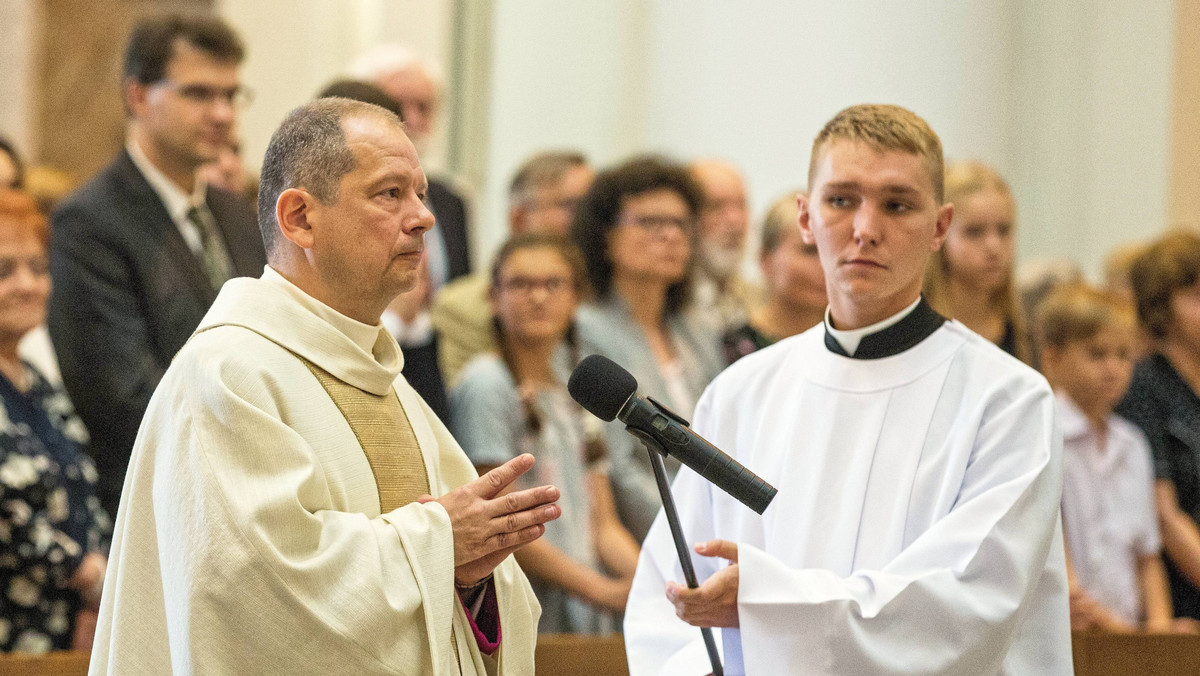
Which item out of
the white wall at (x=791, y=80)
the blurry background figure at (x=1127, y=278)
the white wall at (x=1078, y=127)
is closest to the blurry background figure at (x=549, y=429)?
the blurry background figure at (x=1127, y=278)

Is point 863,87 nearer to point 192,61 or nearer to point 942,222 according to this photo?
point 192,61

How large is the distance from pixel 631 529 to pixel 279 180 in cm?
274

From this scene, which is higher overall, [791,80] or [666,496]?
[791,80]

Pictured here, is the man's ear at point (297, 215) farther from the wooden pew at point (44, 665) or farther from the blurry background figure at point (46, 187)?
the blurry background figure at point (46, 187)

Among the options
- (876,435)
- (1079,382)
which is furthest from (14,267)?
(1079,382)

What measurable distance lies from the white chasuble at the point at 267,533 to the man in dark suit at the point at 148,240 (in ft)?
5.84

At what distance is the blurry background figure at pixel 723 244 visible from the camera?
622cm

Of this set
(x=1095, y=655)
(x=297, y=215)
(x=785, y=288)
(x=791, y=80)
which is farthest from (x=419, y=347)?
(x=791, y=80)

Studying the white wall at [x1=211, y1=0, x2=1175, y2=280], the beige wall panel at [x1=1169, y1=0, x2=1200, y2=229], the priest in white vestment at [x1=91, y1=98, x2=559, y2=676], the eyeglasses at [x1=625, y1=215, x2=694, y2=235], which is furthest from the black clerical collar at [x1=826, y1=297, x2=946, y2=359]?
the beige wall panel at [x1=1169, y1=0, x2=1200, y2=229]

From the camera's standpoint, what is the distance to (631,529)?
5188 millimetres

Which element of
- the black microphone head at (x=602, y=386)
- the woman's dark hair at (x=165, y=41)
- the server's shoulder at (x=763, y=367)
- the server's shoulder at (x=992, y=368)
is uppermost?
the woman's dark hair at (x=165, y=41)

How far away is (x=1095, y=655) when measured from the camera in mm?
3939

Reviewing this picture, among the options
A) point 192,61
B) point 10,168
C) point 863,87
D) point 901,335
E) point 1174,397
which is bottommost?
point 1174,397

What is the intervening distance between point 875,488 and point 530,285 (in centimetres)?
221
